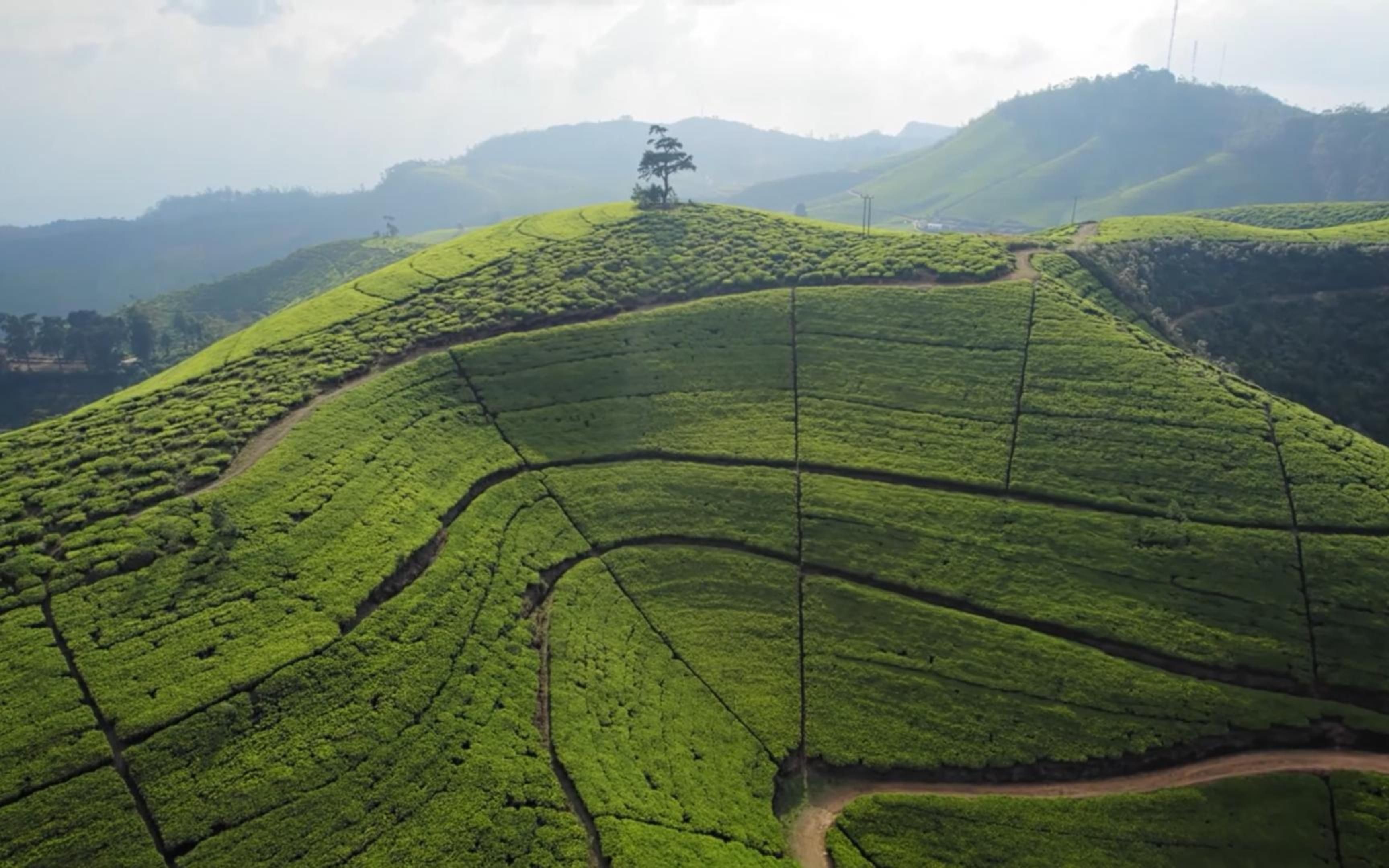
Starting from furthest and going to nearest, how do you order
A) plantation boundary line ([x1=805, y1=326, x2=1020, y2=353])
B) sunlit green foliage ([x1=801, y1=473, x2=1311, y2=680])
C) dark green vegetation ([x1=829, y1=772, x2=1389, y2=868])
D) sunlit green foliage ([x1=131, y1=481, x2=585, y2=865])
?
plantation boundary line ([x1=805, y1=326, x2=1020, y2=353]) → sunlit green foliage ([x1=801, y1=473, x2=1311, y2=680]) → dark green vegetation ([x1=829, y1=772, x2=1389, y2=868]) → sunlit green foliage ([x1=131, y1=481, x2=585, y2=865])

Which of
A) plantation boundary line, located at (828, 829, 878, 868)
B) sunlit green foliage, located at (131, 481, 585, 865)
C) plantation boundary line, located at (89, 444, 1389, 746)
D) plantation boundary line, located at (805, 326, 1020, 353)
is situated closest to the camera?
sunlit green foliage, located at (131, 481, 585, 865)

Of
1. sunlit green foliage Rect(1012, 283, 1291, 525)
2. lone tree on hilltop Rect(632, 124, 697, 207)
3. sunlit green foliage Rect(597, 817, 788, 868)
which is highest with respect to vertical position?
lone tree on hilltop Rect(632, 124, 697, 207)

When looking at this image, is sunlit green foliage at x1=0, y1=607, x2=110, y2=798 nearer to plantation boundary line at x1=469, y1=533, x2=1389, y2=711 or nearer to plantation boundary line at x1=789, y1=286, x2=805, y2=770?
plantation boundary line at x1=469, y1=533, x2=1389, y2=711

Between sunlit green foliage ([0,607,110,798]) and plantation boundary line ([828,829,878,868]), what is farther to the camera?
plantation boundary line ([828,829,878,868])

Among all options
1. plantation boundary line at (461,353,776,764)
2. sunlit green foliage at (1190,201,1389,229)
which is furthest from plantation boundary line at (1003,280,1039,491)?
sunlit green foliage at (1190,201,1389,229)

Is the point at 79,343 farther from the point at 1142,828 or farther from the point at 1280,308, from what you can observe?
the point at 1280,308

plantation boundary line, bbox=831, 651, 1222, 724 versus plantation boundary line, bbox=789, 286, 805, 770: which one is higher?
plantation boundary line, bbox=789, 286, 805, 770

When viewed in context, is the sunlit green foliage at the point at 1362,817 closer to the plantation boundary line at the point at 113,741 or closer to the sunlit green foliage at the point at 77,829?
the plantation boundary line at the point at 113,741

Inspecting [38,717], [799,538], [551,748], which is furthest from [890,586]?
[38,717]
